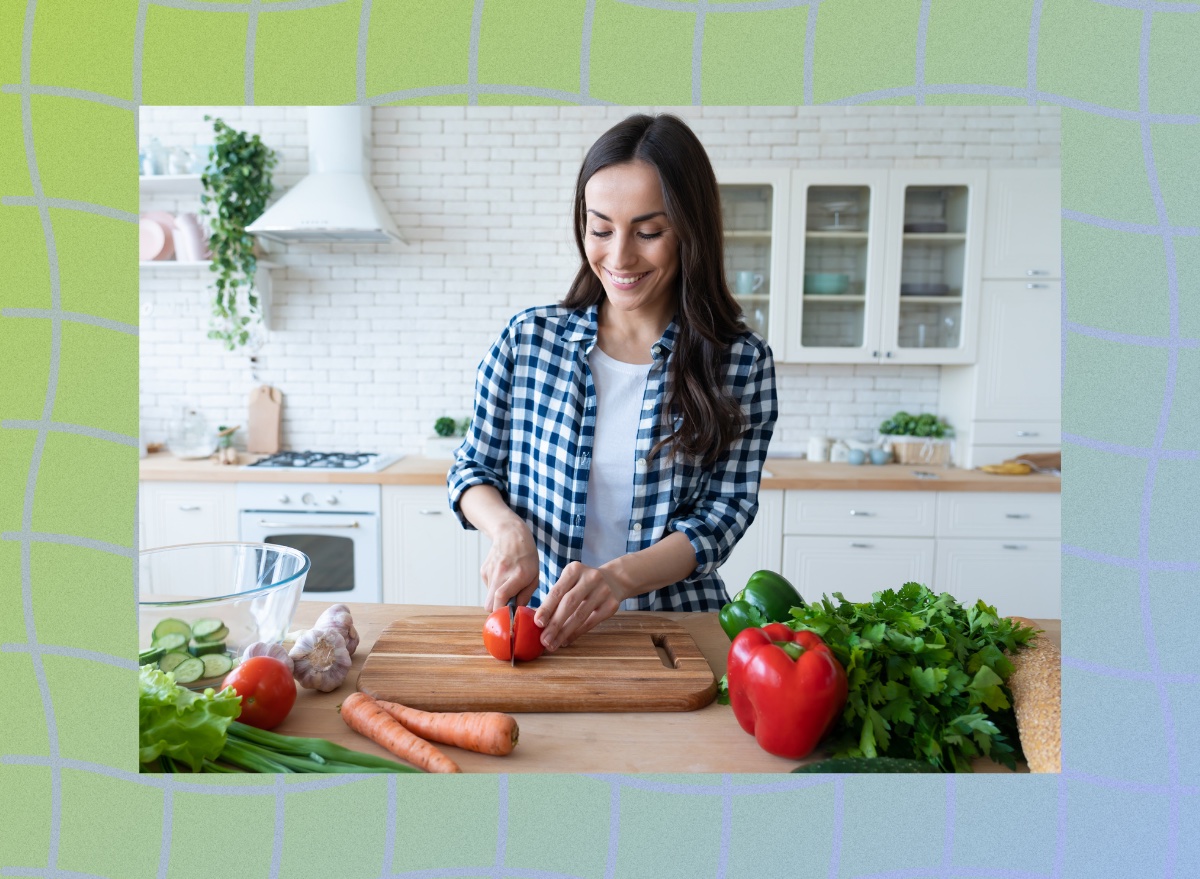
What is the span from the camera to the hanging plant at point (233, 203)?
3002 millimetres

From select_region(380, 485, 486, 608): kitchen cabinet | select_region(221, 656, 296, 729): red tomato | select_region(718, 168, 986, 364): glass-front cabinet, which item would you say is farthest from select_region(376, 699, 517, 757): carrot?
select_region(718, 168, 986, 364): glass-front cabinet

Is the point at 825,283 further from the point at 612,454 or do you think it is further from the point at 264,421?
the point at 264,421

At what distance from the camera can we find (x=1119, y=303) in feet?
2.34

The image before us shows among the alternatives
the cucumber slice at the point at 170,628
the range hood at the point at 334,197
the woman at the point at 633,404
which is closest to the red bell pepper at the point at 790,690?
the woman at the point at 633,404

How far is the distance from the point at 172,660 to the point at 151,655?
0.07 ft

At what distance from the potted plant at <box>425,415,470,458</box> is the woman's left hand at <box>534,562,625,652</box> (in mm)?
2269

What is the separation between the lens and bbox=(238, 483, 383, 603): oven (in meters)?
2.81

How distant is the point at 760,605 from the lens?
108 centimetres

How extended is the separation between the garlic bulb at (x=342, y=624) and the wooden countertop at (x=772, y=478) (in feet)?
6.09

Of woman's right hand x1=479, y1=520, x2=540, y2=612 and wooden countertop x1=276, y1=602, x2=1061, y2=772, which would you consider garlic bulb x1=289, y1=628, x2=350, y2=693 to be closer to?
wooden countertop x1=276, y1=602, x2=1061, y2=772

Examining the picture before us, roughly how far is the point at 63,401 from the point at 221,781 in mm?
375

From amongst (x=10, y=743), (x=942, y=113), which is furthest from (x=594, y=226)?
(x=942, y=113)

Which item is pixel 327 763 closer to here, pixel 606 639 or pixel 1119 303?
pixel 606 639

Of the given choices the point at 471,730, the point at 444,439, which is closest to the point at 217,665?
the point at 471,730
